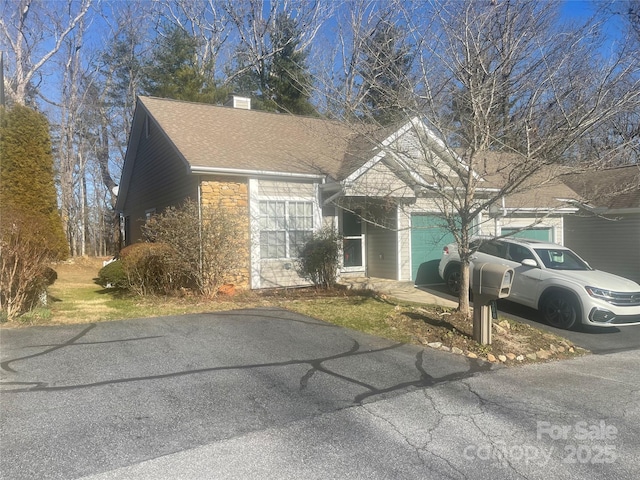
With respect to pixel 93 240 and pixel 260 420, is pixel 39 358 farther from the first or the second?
pixel 93 240

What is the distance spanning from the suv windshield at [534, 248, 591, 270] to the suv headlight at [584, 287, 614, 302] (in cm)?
118

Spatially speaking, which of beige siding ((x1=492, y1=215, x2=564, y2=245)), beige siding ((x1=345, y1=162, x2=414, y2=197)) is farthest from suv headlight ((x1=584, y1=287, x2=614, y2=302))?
beige siding ((x1=492, y1=215, x2=564, y2=245))

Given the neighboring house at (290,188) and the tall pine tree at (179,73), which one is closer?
the neighboring house at (290,188)

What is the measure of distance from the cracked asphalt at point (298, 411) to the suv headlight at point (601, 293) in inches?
62.1

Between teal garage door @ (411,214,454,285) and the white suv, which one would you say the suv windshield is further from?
teal garage door @ (411,214,454,285)

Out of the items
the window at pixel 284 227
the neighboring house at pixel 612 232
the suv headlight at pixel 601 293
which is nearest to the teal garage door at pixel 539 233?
the neighboring house at pixel 612 232

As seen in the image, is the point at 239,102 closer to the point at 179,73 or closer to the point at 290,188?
the point at 290,188

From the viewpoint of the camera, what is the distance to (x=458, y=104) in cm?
861

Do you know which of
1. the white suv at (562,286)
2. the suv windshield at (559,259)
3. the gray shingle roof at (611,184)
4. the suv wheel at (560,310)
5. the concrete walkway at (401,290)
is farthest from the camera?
the gray shingle roof at (611,184)

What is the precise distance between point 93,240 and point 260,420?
29.8 m

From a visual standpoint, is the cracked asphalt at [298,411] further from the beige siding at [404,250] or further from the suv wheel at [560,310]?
the beige siding at [404,250]

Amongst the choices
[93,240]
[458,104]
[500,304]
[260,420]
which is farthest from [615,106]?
[93,240]

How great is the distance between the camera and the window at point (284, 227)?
12344 mm

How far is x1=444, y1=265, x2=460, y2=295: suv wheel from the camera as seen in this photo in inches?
481
